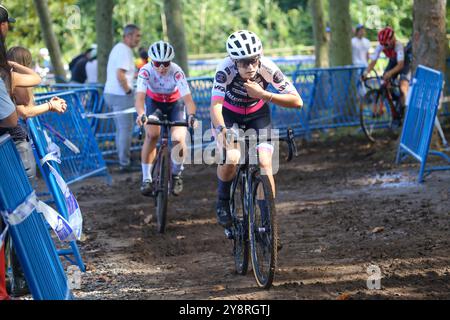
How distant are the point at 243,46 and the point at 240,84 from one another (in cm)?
73

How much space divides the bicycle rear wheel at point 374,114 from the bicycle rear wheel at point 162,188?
6.85 m

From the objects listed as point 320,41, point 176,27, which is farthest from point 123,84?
point 320,41

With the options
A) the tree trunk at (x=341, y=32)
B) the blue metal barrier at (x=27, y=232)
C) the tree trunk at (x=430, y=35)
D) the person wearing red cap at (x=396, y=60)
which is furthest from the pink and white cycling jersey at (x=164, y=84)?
the tree trunk at (x=341, y=32)

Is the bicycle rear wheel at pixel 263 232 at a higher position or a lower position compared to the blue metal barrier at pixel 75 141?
higher

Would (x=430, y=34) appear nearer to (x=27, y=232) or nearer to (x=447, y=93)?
(x=447, y=93)

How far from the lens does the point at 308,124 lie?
1806 centimetres

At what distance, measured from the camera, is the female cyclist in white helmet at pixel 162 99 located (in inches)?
428

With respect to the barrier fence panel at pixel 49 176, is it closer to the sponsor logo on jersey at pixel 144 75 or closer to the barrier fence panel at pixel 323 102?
the sponsor logo on jersey at pixel 144 75

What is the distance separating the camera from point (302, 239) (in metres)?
9.48

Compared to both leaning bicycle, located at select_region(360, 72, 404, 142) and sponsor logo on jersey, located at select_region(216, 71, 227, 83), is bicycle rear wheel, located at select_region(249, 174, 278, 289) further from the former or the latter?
leaning bicycle, located at select_region(360, 72, 404, 142)

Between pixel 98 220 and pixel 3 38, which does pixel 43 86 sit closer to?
pixel 98 220

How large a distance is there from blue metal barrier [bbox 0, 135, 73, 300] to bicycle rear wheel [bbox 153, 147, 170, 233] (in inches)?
156
